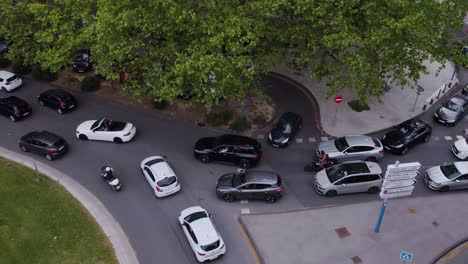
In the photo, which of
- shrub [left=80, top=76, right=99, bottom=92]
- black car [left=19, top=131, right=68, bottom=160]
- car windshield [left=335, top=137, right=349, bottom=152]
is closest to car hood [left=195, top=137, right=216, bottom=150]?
car windshield [left=335, top=137, right=349, bottom=152]

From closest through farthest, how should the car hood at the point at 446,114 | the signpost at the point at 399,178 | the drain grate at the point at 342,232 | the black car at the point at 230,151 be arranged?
the signpost at the point at 399,178, the drain grate at the point at 342,232, the black car at the point at 230,151, the car hood at the point at 446,114

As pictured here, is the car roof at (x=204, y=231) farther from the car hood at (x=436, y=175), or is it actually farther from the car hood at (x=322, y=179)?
the car hood at (x=436, y=175)

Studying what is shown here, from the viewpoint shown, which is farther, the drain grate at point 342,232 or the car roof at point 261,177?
the car roof at point 261,177

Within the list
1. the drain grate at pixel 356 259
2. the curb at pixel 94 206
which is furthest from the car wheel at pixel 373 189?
the curb at pixel 94 206

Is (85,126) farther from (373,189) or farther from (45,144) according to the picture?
(373,189)

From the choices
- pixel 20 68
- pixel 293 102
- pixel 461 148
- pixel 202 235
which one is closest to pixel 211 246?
pixel 202 235

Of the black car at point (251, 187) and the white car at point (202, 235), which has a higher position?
the black car at point (251, 187)

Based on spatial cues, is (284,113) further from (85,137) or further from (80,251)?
(80,251)
